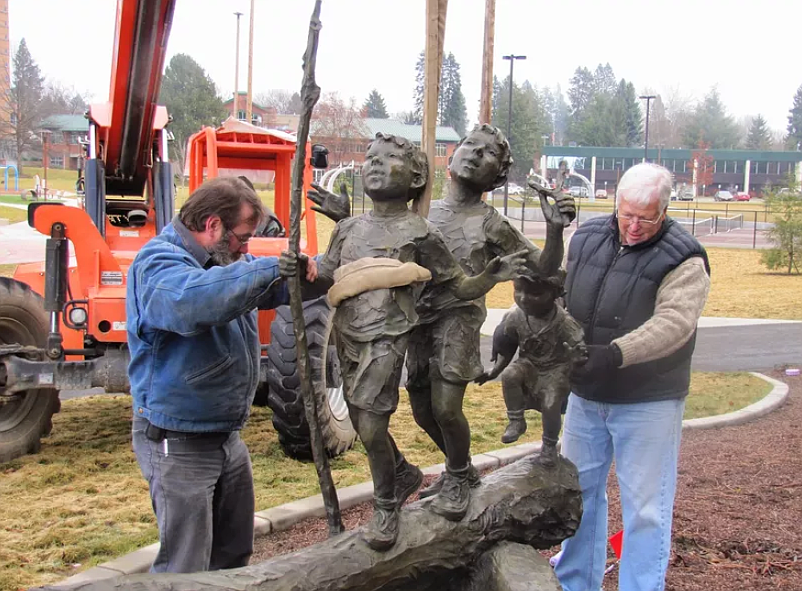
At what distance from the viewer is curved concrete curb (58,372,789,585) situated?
4.38 m

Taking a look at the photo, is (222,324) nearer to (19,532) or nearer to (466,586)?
(466,586)

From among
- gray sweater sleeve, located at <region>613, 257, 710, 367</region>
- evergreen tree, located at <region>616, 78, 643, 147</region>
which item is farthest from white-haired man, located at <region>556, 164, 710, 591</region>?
evergreen tree, located at <region>616, 78, 643, 147</region>

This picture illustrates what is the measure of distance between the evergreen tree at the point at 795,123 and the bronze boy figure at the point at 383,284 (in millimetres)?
95807

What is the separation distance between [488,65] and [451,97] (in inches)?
1177

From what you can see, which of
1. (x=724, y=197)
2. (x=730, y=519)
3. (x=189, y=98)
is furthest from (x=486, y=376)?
(x=724, y=197)

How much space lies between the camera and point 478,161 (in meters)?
3.32

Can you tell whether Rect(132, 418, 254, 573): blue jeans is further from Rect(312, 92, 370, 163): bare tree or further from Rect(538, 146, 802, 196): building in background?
Rect(538, 146, 802, 196): building in background

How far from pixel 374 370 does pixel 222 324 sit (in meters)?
0.62

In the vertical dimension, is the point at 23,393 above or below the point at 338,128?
below

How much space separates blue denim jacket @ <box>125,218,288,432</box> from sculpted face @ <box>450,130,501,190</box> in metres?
0.86

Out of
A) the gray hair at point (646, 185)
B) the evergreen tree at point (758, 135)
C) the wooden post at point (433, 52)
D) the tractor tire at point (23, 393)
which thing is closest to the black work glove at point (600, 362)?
the gray hair at point (646, 185)

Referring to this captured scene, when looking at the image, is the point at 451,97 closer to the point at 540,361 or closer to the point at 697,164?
the point at 697,164

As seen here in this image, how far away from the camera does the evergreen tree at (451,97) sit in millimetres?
30453

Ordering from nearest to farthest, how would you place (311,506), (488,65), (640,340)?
(640,340), (311,506), (488,65)
